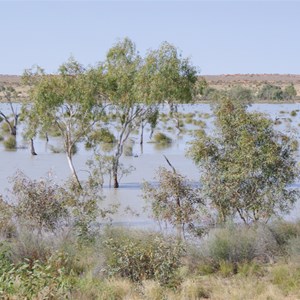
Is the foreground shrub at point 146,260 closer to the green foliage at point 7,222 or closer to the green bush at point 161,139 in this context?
the green foliage at point 7,222

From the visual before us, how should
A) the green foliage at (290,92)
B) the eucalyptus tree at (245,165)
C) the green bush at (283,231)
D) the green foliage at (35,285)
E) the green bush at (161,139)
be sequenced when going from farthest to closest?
1. the green foliage at (290,92)
2. the green bush at (161,139)
3. the eucalyptus tree at (245,165)
4. the green bush at (283,231)
5. the green foliage at (35,285)

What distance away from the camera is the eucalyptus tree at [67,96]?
960 inches

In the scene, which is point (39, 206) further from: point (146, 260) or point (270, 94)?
point (270, 94)

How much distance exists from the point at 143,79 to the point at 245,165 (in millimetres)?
9823

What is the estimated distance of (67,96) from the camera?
80.5 ft

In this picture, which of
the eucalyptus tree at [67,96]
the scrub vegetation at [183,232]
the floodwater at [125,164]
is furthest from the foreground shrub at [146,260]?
the eucalyptus tree at [67,96]

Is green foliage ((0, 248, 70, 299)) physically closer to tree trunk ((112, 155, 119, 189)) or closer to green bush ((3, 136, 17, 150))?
tree trunk ((112, 155, 119, 189))

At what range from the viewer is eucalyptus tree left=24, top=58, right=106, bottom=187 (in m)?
24.4

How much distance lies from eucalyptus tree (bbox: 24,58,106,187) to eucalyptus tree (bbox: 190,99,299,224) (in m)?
9.31

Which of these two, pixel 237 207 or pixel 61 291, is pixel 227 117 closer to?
pixel 237 207

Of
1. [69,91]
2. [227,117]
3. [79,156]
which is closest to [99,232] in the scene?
[227,117]

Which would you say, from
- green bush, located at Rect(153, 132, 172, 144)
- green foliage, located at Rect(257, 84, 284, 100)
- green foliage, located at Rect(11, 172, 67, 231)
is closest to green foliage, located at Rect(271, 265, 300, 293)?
green foliage, located at Rect(11, 172, 67, 231)

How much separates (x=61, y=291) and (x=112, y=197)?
13510 mm

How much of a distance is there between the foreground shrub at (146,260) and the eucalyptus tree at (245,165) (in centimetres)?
428
